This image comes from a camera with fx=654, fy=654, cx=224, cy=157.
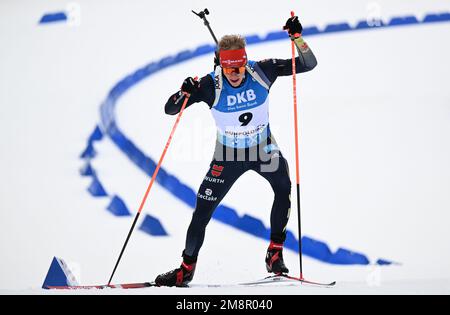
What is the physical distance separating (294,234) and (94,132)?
3293 mm

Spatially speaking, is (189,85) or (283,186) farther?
(283,186)

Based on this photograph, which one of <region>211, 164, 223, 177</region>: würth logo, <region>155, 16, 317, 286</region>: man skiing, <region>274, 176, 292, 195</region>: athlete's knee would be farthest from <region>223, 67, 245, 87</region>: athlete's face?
<region>274, 176, 292, 195</region>: athlete's knee

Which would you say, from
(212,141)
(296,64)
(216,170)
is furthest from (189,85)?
(212,141)

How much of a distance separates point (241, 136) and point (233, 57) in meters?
0.62

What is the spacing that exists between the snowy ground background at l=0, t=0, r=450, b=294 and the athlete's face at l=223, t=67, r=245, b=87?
1.50 m

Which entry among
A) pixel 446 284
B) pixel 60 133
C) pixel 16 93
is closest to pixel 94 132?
pixel 60 133

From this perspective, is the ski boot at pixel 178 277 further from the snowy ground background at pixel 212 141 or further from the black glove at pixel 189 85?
the black glove at pixel 189 85

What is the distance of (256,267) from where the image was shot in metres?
5.67

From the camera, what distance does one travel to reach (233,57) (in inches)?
184

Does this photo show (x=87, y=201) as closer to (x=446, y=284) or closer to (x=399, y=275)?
(x=399, y=275)

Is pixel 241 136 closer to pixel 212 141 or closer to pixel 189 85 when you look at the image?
pixel 189 85

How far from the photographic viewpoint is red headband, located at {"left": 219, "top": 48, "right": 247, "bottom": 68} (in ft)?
15.3

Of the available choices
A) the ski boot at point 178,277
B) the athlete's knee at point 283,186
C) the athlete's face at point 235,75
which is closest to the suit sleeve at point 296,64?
the athlete's face at point 235,75

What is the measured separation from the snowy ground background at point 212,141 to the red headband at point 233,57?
1.60 meters
